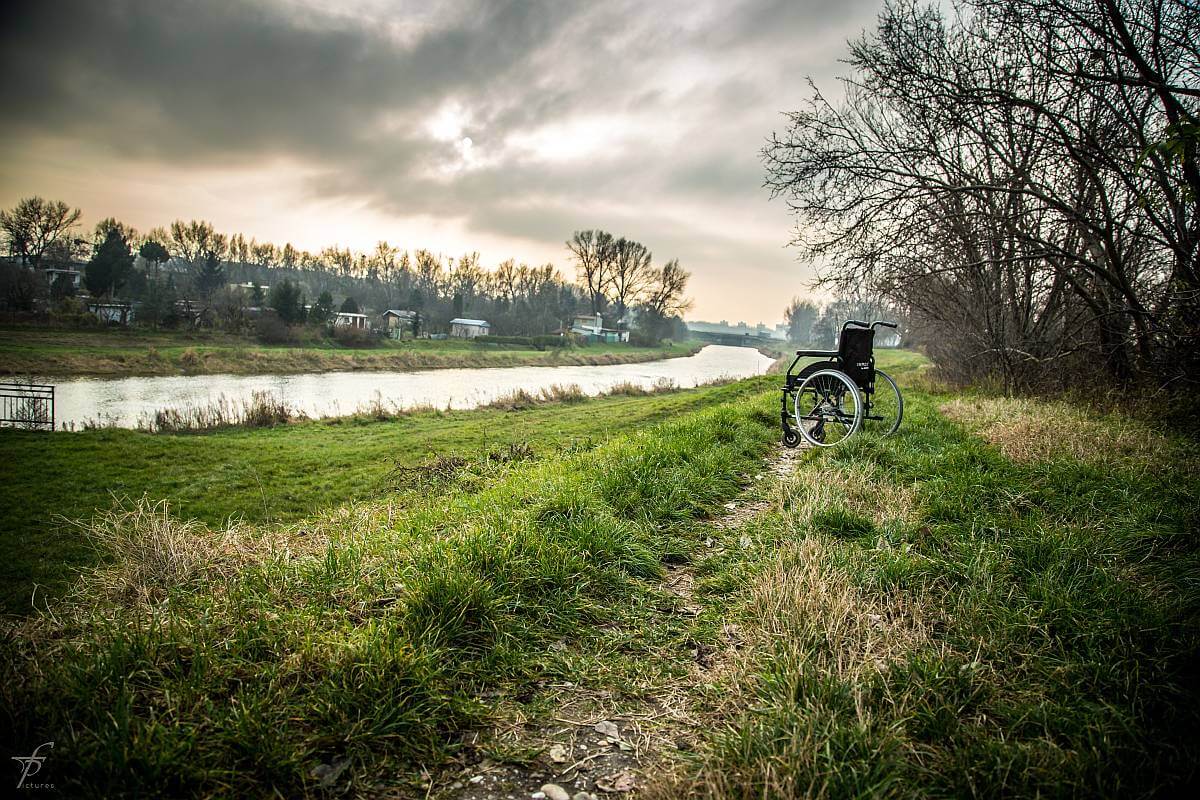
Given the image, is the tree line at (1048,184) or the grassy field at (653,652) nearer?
the grassy field at (653,652)

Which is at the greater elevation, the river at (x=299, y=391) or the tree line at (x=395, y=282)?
the tree line at (x=395, y=282)

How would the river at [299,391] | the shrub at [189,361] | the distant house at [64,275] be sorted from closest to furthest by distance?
1. the river at [299,391]
2. the shrub at [189,361]
3. the distant house at [64,275]

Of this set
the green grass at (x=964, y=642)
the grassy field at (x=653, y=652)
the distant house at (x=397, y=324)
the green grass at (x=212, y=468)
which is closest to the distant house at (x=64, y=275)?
the distant house at (x=397, y=324)

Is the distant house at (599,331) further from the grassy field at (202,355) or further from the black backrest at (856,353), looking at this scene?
the black backrest at (856,353)

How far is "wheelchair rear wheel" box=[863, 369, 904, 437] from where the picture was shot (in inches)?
268

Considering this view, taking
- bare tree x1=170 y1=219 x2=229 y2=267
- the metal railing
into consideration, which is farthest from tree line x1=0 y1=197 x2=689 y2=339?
the metal railing

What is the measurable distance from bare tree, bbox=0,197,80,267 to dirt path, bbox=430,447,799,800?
44066mm

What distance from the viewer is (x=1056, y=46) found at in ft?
24.8

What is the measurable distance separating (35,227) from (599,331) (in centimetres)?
5922

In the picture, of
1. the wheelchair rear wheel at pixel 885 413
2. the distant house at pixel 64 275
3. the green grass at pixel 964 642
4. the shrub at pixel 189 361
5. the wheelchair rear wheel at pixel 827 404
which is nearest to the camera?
the green grass at pixel 964 642

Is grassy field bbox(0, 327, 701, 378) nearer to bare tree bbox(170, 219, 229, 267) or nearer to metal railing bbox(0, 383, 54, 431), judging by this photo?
metal railing bbox(0, 383, 54, 431)

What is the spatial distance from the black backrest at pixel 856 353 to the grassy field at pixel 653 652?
2.63 m

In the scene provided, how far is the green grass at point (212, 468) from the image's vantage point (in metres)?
7.96

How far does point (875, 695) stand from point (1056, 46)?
1023cm
